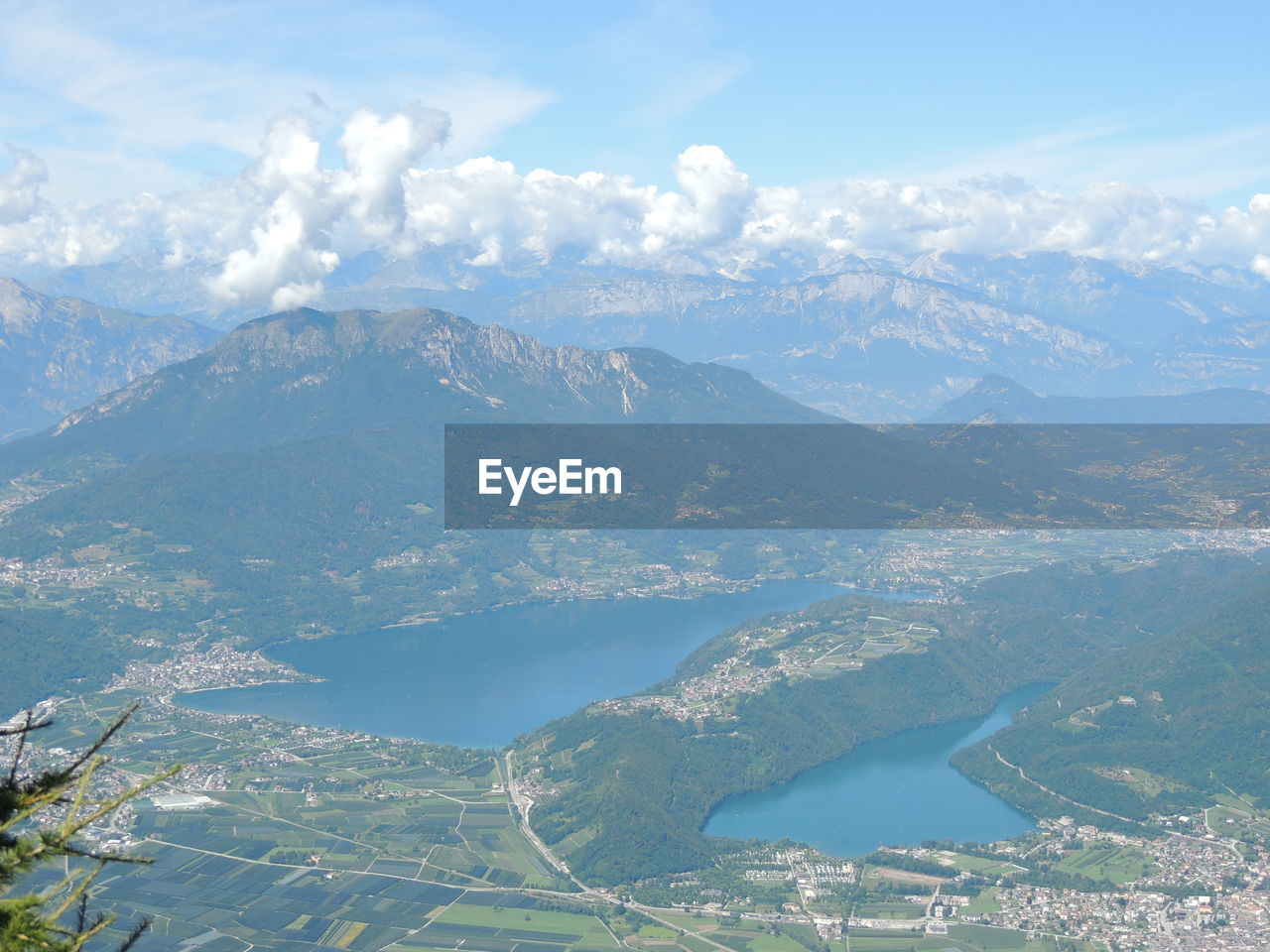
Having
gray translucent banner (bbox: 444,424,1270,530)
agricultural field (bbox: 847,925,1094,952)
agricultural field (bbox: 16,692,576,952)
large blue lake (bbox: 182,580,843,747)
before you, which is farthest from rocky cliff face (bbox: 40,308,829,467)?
agricultural field (bbox: 847,925,1094,952)

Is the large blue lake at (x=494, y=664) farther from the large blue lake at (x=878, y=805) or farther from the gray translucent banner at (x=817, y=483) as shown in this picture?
the large blue lake at (x=878, y=805)

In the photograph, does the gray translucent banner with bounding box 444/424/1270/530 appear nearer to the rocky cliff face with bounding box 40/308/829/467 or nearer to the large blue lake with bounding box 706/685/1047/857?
the rocky cliff face with bounding box 40/308/829/467

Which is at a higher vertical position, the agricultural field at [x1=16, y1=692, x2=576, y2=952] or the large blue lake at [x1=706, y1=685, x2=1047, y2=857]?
the agricultural field at [x1=16, y1=692, x2=576, y2=952]

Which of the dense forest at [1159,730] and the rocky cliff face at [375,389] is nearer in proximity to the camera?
the dense forest at [1159,730]

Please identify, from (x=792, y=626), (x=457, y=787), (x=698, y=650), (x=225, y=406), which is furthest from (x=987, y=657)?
(x=225, y=406)

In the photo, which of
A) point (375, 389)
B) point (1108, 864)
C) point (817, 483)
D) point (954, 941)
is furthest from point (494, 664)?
point (375, 389)

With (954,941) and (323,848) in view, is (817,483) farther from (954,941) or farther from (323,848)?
(954,941)

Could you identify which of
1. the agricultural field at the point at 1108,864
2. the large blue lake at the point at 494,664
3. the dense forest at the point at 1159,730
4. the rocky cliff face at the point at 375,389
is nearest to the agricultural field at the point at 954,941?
the agricultural field at the point at 1108,864
